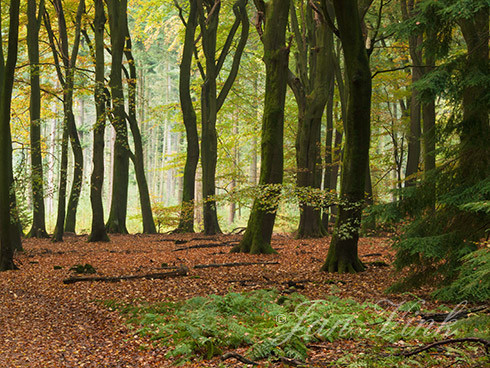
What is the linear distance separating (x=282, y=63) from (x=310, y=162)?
5.01m

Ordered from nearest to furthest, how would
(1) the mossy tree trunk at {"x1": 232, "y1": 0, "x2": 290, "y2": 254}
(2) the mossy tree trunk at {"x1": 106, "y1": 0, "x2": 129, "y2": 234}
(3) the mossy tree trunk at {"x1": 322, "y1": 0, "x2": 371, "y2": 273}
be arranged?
(3) the mossy tree trunk at {"x1": 322, "y1": 0, "x2": 371, "y2": 273}
(1) the mossy tree trunk at {"x1": 232, "y1": 0, "x2": 290, "y2": 254}
(2) the mossy tree trunk at {"x1": 106, "y1": 0, "x2": 129, "y2": 234}

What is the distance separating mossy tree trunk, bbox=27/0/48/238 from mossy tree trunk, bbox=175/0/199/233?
536cm

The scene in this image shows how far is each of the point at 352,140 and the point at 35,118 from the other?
11.3 meters

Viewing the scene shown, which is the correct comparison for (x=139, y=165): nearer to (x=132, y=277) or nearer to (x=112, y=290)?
(x=132, y=277)

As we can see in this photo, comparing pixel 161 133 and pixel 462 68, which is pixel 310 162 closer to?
pixel 462 68

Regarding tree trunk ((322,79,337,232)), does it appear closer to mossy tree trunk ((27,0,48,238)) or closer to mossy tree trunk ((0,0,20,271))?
mossy tree trunk ((27,0,48,238))

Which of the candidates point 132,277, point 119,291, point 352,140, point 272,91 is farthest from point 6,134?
point 352,140

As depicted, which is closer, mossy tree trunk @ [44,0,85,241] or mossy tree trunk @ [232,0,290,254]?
mossy tree trunk @ [232,0,290,254]

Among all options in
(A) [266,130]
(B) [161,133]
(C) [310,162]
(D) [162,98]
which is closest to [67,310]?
(A) [266,130]

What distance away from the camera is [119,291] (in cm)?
822

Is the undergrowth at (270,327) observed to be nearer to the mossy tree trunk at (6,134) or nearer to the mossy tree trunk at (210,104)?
the mossy tree trunk at (6,134)

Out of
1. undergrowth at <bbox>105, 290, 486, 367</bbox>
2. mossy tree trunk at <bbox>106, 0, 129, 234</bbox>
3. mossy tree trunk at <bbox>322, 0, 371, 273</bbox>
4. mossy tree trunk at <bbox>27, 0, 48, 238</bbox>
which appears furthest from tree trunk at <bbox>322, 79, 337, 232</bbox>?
undergrowth at <bbox>105, 290, 486, 367</bbox>

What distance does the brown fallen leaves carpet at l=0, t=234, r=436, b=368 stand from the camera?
543 cm

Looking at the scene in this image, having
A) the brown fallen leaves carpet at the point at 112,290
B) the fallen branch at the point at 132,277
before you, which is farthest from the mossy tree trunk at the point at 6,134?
the fallen branch at the point at 132,277
